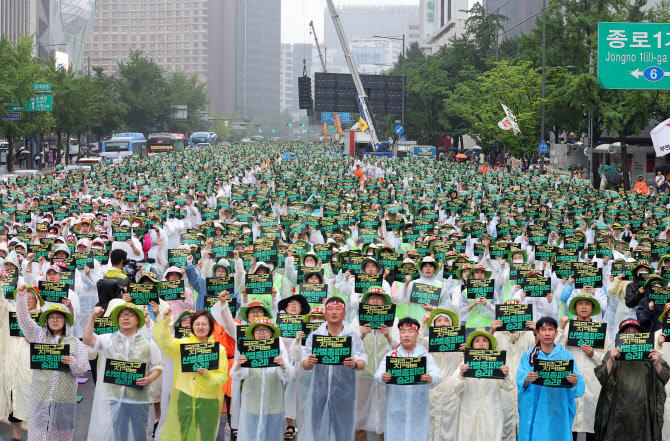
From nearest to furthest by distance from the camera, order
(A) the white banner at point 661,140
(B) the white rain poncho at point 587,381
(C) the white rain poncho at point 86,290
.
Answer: (B) the white rain poncho at point 587,381 < (C) the white rain poncho at point 86,290 < (A) the white banner at point 661,140

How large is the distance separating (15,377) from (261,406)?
244cm

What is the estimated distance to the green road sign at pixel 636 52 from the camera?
1731cm

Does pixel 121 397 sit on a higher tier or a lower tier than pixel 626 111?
lower

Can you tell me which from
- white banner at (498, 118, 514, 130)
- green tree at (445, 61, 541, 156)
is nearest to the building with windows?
green tree at (445, 61, 541, 156)

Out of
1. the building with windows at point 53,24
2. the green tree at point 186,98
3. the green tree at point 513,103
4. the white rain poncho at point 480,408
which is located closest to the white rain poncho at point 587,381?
the white rain poncho at point 480,408

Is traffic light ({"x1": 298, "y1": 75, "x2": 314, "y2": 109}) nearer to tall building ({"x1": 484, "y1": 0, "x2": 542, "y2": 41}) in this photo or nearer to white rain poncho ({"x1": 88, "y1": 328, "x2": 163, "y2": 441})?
tall building ({"x1": 484, "y1": 0, "x2": 542, "y2": 41})

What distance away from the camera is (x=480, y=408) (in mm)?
7852

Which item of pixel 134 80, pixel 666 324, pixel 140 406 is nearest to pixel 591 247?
pixel 666 324

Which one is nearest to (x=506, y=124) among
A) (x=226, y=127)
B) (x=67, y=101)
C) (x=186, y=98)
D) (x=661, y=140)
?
(x=661, y=140)

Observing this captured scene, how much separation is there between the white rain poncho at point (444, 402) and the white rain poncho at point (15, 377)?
11.2ft

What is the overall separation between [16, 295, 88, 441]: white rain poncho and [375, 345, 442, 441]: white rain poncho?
2396 millimetres

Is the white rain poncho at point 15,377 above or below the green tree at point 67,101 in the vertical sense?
below

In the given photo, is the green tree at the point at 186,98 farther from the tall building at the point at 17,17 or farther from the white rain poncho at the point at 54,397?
the white rain poncho at the point at 54,397

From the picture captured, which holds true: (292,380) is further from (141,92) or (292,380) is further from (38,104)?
(141,92)
